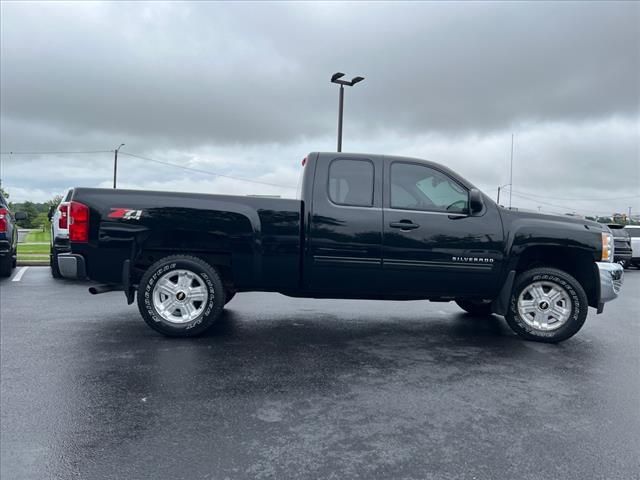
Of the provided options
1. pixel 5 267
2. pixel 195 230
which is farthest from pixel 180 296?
pixel 5 267

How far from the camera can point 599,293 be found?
558 cm

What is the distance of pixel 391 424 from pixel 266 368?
1.44m

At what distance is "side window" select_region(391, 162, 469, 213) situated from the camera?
17.9 feet

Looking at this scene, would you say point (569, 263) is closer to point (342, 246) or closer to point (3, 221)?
point (342, 246)

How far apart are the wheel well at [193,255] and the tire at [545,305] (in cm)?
324

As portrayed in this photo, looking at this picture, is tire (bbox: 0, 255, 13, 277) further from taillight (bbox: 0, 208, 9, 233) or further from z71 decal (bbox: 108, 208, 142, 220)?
z71 decal (bbox: 108, 208, 142, 220)

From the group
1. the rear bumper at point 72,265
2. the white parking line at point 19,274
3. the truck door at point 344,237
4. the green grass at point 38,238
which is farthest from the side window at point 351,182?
the green grass at point 38,238

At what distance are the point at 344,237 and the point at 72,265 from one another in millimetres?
2892

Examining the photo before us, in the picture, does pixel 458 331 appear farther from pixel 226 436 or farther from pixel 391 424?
pixel 226 436

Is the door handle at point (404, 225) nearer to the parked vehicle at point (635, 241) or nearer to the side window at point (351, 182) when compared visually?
the side window at point (351, 182)

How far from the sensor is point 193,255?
5430 mm

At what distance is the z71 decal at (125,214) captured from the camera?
202 inches

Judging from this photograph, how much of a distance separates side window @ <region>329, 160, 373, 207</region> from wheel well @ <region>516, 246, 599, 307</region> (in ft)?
6.41

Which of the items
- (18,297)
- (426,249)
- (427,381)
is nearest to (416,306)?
(426,249)
